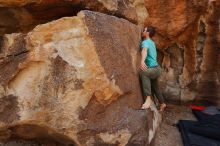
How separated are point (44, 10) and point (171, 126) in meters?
3.23

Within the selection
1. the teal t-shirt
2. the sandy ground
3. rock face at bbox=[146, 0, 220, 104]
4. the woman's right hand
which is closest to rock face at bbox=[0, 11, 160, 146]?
the sandy ground

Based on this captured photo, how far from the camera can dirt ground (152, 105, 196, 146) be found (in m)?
6.08

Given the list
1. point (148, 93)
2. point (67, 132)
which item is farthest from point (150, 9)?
point (67, 132)

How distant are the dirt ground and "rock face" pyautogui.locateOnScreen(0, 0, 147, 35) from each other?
2.09m

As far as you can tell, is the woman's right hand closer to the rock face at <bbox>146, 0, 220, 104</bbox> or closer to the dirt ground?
the dirt ground

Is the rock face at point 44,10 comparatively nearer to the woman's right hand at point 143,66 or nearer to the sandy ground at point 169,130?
the woman's right hand at point 143,66

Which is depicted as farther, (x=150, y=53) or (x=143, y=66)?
(x=150, y=53)

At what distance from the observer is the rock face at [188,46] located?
7066 mm

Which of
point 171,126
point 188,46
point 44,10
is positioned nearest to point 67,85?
point 44,10

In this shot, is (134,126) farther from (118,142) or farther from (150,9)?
(150,9)

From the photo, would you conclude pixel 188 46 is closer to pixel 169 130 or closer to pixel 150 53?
pixel 169 130

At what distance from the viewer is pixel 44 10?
19.3ft

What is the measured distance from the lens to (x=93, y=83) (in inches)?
190

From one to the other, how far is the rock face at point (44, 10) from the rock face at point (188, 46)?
4.17 feet
